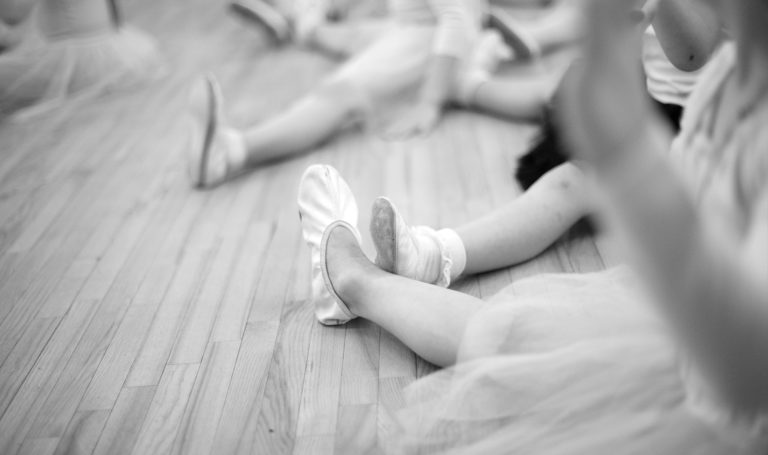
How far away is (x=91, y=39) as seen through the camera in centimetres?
233

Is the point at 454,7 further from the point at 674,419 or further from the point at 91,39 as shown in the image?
the point at 674,419

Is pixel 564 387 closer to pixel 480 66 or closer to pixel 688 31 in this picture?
pixel 688 31

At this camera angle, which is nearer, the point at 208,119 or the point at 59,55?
the point at 208,119

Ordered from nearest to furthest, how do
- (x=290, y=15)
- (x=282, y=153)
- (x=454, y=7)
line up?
(x=282, y=153), (x=454, y=7), (x=290, y=15)

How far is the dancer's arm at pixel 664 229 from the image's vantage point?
60 centimetres

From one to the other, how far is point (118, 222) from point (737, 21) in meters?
1.23

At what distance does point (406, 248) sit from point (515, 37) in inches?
47.1

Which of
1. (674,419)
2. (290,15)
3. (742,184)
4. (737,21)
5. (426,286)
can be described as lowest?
(290,15)

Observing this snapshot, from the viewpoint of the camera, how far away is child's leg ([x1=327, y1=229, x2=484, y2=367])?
1.00 metres

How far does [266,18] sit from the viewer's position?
2547 mm

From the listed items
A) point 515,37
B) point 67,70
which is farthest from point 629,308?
point 67,70

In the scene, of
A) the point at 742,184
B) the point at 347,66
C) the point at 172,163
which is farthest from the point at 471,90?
the point at 742,184

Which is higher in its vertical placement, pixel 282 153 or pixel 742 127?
pixel 742 127

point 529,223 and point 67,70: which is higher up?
point 529,223
